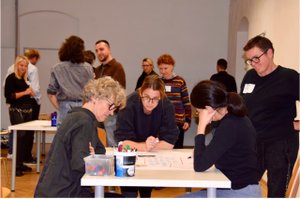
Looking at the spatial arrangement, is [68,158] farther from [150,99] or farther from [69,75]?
[69,75]

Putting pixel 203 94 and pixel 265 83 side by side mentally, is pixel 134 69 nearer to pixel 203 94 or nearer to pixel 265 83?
pixel 265 83

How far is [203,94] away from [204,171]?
397 mm

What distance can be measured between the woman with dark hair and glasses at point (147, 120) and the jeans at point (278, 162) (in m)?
0.68

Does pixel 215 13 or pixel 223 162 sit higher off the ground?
pixel 215 13

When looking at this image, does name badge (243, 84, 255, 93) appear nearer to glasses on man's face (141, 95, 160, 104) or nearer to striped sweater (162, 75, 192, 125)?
glasses on man's face (141, 95, 160, 104)

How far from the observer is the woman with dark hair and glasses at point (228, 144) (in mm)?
2438

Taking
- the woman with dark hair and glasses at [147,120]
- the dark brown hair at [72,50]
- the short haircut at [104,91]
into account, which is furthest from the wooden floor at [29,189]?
the short haircut at [104,91]

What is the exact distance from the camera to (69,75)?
4.75 m

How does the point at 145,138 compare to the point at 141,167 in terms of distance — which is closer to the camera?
the point at 141,167

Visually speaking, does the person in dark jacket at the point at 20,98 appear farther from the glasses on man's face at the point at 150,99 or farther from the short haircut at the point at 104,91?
the short haircut at the point at 104,91

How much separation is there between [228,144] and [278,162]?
34.3 inches

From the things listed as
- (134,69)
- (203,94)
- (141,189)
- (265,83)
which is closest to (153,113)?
(141,189)

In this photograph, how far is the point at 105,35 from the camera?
365 inches

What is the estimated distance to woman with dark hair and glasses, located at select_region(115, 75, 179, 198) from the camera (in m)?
3.39
